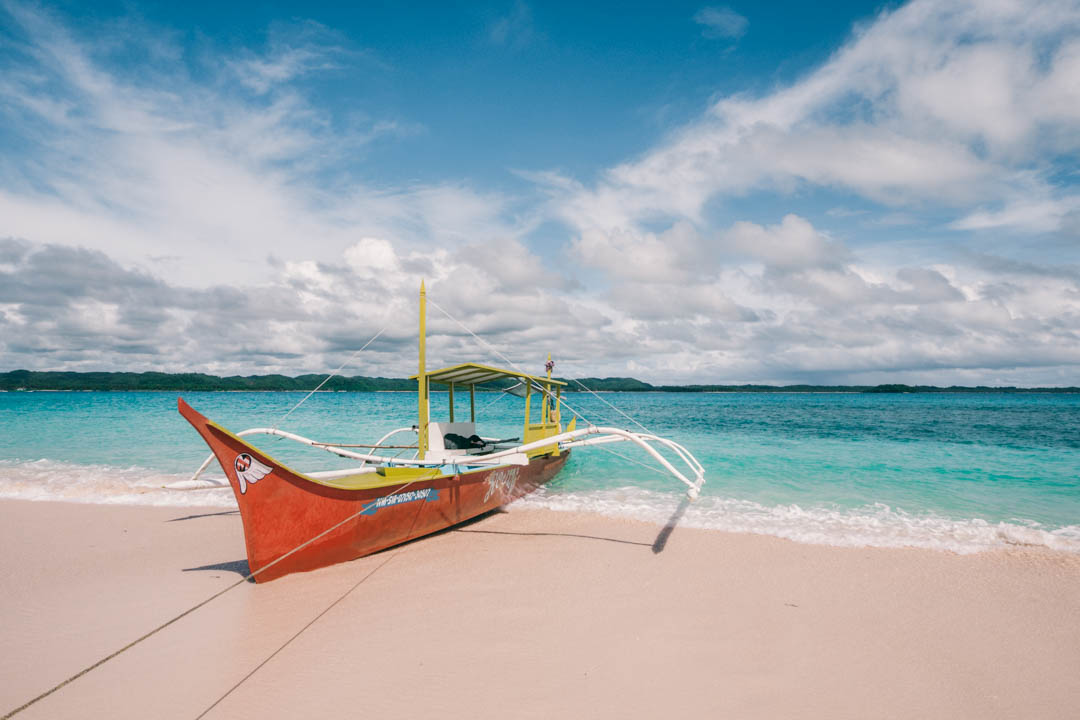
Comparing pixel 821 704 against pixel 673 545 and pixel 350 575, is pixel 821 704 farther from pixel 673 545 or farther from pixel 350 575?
pixel 350 575

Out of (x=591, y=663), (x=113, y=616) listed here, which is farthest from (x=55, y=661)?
(x=591, y=663)

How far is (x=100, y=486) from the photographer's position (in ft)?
36.8

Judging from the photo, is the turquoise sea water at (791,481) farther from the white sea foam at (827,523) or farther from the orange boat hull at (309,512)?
the orange boat hull at (309,512)

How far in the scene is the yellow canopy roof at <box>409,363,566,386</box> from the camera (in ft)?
29.6

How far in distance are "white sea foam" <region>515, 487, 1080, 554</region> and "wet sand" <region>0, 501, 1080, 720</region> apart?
2.46 feet

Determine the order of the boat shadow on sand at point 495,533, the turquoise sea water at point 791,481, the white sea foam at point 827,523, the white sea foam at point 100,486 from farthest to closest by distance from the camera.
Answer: the white sea foam at point 100,486
the turquoise sea water at point 791,481
the white sea foam at point 827,523
the boat shadow on sand at point 495,533

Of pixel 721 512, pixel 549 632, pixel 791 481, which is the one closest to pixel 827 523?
pixel 721 512

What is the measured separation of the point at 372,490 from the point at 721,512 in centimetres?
647

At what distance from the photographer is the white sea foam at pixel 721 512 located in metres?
7.77

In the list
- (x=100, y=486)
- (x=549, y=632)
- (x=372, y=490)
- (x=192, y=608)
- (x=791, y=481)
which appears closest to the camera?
(x=549, y=632)

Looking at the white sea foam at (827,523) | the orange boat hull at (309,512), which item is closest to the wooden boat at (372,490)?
the orange boat hull at (309,512)

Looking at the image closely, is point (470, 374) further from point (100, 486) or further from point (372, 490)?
point (100, 486)

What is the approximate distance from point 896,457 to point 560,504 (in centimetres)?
1312

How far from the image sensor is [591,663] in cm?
415
